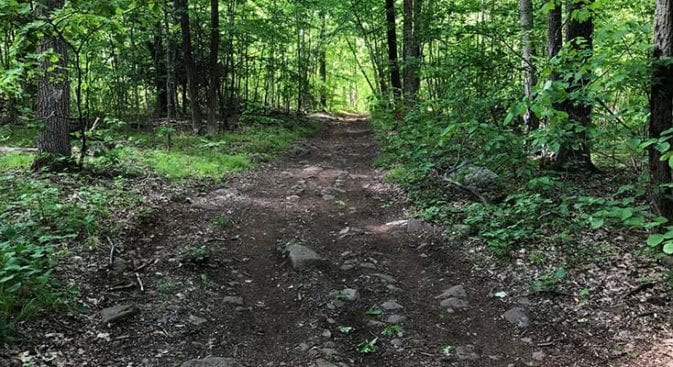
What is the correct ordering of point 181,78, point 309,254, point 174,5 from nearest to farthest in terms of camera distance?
point 309,254, point 174,5, point 181,78

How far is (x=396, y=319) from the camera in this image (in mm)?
4902

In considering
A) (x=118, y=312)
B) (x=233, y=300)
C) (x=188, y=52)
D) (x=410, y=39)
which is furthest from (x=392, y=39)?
(x=118, y=312)

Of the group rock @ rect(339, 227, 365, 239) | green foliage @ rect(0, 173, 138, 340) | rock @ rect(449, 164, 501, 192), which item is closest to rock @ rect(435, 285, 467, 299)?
rock @ rect(339, 227, 365, 239)

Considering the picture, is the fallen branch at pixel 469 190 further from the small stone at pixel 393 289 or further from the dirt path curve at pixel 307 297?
the small stone at pixel 393 289

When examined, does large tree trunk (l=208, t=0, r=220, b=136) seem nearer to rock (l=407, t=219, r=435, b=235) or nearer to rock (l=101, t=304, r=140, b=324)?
rock (l=407, t=219, r=435, b=235)

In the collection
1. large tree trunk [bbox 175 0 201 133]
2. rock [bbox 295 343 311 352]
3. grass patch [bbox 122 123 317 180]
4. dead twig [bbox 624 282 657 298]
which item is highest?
large tree trunk [bbox 175 0 201 133]

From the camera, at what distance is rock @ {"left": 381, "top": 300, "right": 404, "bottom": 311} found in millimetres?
5118

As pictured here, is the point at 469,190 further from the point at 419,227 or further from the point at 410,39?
the point at 410,39

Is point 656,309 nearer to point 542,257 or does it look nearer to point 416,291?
point 542,257

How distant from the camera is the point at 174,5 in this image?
14188 millimetres

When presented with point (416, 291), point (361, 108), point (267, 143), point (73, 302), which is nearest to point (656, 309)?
point (416, 291)

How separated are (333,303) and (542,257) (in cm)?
278

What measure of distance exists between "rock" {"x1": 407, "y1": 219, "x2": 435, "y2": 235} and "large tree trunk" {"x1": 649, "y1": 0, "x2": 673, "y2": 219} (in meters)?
3.16

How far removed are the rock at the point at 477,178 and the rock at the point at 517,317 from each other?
12.0 ft
